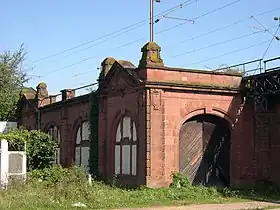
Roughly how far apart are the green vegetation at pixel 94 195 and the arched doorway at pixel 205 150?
1.49m

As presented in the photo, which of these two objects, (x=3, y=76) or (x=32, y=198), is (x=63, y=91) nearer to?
(x=3, y=76)

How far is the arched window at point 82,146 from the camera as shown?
32688mm

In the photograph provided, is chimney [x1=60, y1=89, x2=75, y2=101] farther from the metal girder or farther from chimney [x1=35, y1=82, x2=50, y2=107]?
the metal girder

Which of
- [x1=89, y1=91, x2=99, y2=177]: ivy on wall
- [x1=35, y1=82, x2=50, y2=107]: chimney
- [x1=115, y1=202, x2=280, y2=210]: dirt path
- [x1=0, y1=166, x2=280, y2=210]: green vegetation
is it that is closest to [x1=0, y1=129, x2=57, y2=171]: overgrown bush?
[x1=89, y1=91, x2=99, y2=177]: ivy on wall

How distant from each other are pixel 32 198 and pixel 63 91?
18610mm

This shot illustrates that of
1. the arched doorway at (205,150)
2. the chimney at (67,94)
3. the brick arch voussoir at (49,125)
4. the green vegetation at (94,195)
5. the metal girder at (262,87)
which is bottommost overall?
the green vegetation at (94,195)

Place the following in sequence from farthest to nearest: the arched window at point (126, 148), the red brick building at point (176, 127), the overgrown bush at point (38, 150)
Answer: the overgrown bush at point (38, 150) → the arched window at point (126, 148) → the red brick building at point (176, 127)

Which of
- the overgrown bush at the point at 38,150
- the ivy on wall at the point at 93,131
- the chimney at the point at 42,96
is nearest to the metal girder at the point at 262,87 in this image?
the ivy on wall at the point at 93,131

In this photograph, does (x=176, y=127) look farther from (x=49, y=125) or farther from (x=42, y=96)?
(x=42, y=96)

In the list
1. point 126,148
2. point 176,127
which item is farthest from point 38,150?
point 176,127

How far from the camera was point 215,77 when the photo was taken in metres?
26.6

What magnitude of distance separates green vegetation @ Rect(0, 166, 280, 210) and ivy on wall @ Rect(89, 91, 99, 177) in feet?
15.7

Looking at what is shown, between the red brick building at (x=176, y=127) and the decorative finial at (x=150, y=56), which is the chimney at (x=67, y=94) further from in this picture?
the decorative finial at (x=150, y=56)

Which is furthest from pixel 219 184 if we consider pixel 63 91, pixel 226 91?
pixel 63 91
